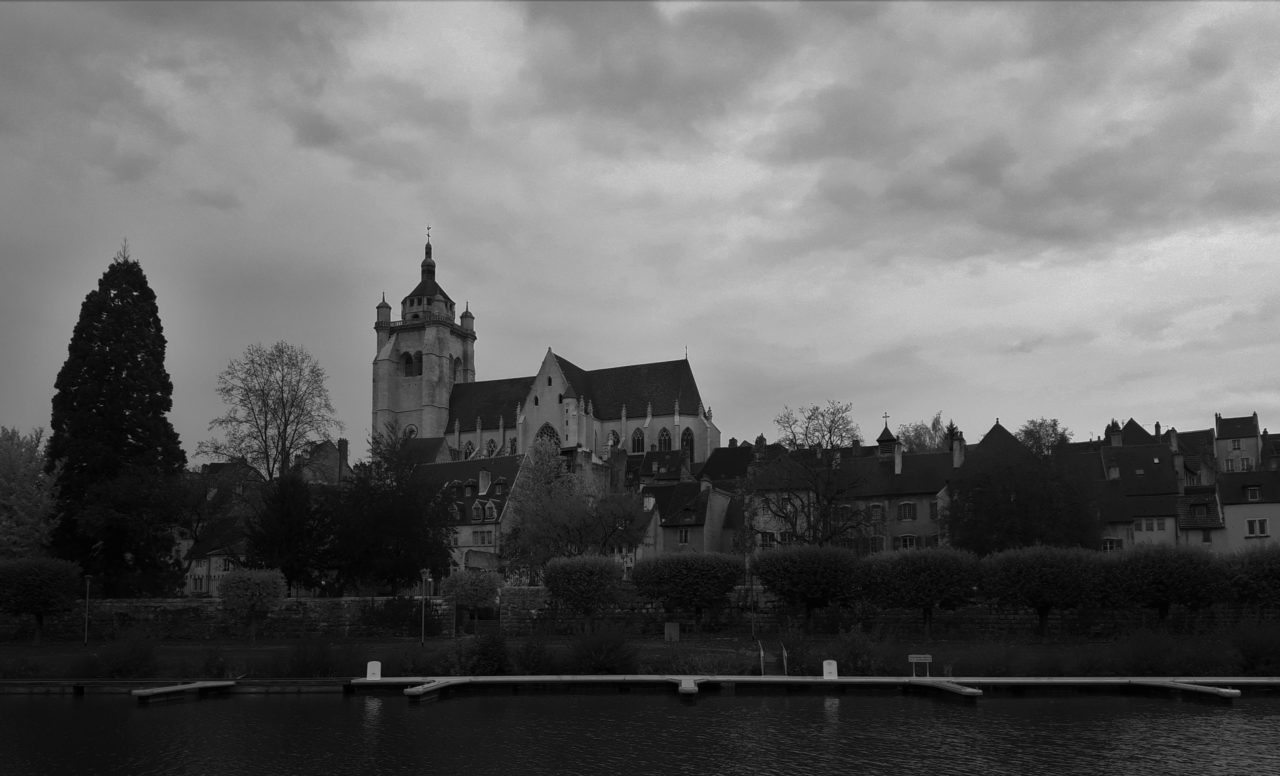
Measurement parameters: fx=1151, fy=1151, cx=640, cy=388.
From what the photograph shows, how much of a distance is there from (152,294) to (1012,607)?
41.7m

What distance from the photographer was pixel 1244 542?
234 feet

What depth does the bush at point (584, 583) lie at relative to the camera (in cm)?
4741

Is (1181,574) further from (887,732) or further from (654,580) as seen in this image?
→ (887,732)

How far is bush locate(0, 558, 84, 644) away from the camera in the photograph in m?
44.8

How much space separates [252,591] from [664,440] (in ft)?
274

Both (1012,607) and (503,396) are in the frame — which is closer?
(1012,607)

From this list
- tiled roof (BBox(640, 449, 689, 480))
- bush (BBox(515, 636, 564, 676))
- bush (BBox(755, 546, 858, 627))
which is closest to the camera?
bush (BBox(515, 636, 564, 676))

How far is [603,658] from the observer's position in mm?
33688

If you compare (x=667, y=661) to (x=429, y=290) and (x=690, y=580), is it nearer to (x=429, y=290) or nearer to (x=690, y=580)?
(x=690, y=580)

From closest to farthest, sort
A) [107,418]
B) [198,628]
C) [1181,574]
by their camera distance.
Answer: [1181,574] → [198,628] → [107,418]

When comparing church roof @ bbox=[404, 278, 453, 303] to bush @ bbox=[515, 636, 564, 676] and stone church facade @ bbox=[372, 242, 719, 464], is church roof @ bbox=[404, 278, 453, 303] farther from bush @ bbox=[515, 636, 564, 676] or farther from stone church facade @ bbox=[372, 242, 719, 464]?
bush @ bbox=[515, 636, 564, 676]

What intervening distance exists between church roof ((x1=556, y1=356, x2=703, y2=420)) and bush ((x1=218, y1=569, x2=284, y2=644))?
3237 inches

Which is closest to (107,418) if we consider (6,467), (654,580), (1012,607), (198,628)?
(6,467)

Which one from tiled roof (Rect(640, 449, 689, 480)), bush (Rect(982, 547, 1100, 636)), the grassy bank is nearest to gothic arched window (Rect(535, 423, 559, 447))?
tiled roof (Rect(640, 449, 689, 480))
